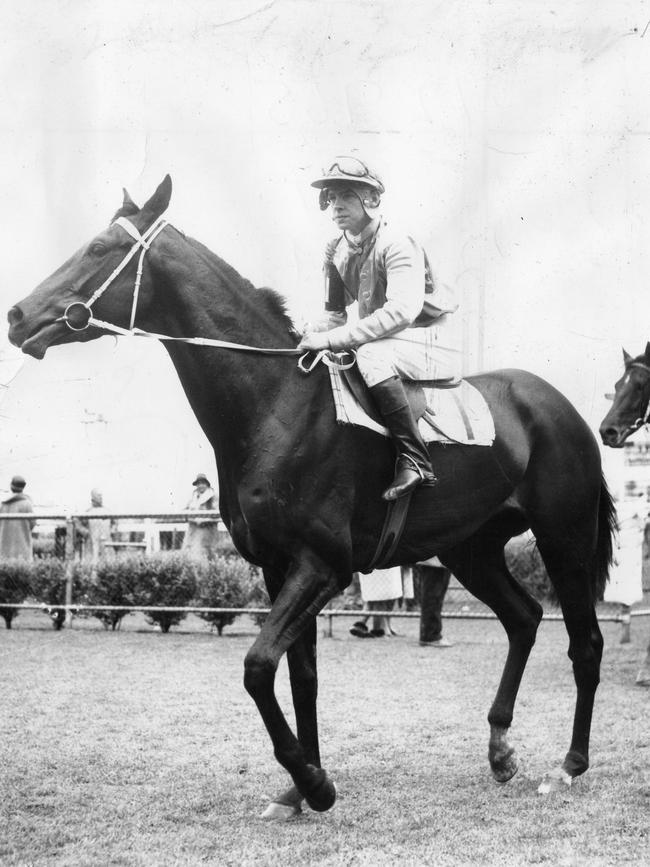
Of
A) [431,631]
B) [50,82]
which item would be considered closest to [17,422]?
[50,82]

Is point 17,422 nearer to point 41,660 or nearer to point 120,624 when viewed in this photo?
point 41,660

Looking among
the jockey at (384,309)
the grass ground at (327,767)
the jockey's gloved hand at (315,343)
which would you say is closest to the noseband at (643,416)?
the grass ground at (327,767)

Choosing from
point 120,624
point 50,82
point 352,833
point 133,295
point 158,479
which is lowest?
point 120,624

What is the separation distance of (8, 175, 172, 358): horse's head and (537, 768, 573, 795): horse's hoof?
10.6ft

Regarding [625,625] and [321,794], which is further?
[625,625]

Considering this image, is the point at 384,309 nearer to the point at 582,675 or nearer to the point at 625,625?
the point at 582,675

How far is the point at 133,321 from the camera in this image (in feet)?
15.4

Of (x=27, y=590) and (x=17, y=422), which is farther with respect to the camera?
(x=27, y=590)

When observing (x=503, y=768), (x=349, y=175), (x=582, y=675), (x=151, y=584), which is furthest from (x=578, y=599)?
(x=151, y=584)

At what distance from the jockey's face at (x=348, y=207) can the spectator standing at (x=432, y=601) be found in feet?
23.5

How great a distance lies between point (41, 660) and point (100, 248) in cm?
731

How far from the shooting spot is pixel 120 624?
1505cm

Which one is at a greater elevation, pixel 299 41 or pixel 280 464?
pixel 299 41

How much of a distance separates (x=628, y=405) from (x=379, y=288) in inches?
198
